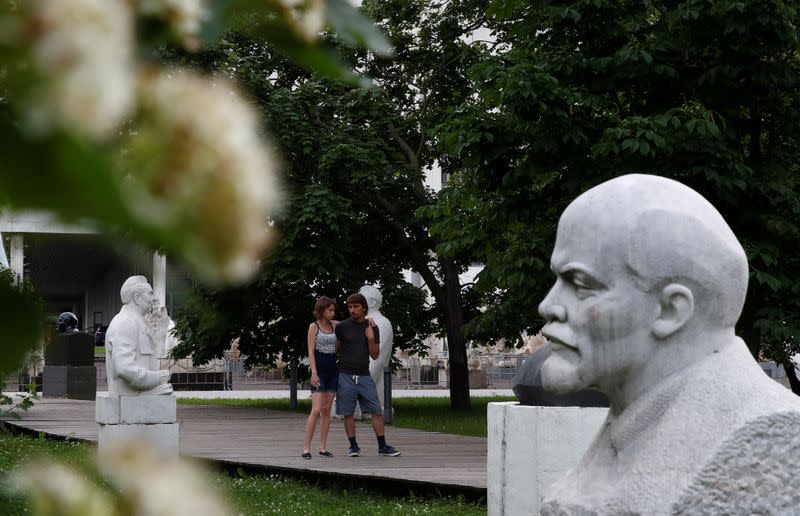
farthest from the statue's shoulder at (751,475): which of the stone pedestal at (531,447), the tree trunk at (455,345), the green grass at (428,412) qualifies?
the tree trunk at (455,345)

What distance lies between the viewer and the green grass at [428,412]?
59.9 feet

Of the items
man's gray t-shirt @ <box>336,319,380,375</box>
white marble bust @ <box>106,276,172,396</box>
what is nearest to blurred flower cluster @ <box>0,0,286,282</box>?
white marble bust @ <box>106,276,172,396</box>

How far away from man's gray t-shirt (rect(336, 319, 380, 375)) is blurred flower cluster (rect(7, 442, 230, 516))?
1187cm

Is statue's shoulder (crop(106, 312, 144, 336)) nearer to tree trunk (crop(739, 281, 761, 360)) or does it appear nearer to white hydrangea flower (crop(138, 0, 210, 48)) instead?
tree trunk (crop(739, 281, 761, 360))

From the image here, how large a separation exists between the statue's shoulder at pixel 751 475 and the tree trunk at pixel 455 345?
20017mm

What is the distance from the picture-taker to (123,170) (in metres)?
0.49

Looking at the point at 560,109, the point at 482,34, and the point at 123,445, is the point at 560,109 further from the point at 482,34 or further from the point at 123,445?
the point at 482,34

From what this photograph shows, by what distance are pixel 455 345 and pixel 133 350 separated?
11.7 meters

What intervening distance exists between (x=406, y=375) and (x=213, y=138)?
3735 cm

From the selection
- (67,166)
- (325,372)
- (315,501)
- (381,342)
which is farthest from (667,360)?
(381,342)

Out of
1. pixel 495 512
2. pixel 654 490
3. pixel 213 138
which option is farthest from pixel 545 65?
pixel 213 138

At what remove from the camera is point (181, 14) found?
0.57m

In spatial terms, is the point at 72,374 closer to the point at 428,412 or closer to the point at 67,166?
the point at 428,412

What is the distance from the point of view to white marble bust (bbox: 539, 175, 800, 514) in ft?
9.95
